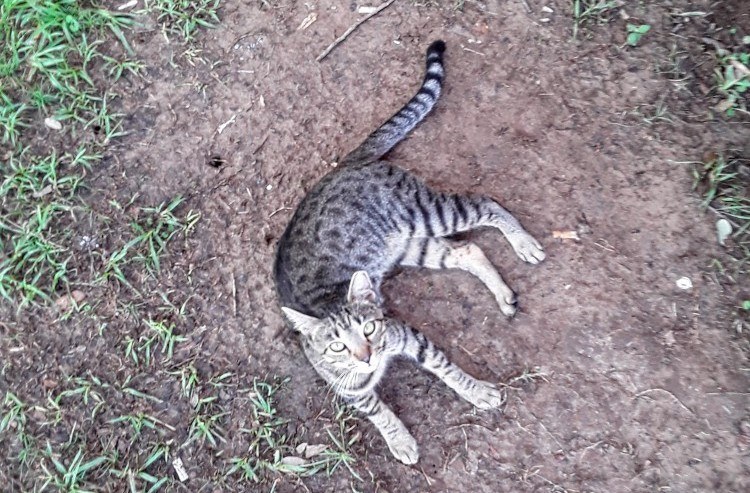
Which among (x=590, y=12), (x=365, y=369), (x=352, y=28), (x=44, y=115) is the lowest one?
(x=365, y=369)

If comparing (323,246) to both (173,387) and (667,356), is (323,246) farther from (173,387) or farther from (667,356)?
(667,356)

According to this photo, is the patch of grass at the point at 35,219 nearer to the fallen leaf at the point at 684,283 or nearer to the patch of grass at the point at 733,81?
the fallen leaf at the point at 684,283

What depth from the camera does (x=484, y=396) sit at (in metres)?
3.34

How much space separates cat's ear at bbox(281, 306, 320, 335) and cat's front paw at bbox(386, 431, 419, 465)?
30.5 inches

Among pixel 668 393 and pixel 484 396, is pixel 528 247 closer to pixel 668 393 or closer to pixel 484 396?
pixel 484 396

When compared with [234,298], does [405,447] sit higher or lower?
lower

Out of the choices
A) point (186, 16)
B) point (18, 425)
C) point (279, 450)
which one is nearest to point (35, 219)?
point (18, 425)

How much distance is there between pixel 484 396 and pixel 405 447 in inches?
20.0

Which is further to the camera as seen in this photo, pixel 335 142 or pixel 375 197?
pixel 335 142

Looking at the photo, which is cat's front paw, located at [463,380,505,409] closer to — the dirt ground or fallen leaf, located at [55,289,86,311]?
the dirt ground

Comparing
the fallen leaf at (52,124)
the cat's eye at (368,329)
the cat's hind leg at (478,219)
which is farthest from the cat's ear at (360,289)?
the fallen leaf at (52,124)

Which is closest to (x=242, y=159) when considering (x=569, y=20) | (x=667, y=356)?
(x=569, y=20)

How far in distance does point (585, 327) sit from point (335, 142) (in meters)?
1.91

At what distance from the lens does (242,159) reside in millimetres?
4031
